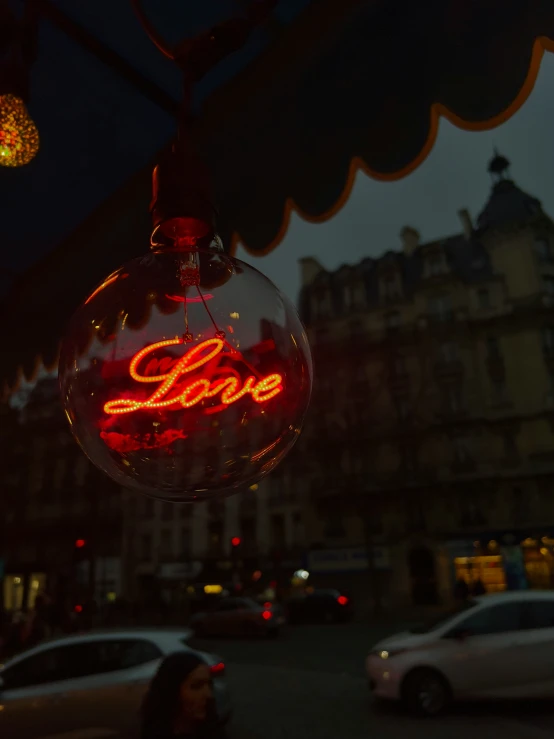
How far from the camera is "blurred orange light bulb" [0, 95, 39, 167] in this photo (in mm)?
1974

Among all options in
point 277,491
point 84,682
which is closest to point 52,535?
point 277,491

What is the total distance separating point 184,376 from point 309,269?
3281 cm

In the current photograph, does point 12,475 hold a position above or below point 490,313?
below

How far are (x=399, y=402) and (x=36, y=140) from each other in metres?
28.1

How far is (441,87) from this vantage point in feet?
6.87

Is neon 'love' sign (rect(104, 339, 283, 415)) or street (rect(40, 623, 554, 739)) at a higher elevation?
neon 'love' sign (rect(104, 339, 283, 415))

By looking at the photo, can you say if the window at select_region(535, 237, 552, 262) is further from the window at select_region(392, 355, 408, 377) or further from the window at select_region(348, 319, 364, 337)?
the window at select_region(348, 319, 364, 337)

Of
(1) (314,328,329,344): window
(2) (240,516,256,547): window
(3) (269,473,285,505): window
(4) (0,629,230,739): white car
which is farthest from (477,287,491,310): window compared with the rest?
(4) (0,629,230,739): white car

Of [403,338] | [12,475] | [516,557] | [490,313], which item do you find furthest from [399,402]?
[12,475]

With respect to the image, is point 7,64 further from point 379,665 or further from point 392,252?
point 392,252

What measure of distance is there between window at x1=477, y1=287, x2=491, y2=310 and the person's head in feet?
94.1

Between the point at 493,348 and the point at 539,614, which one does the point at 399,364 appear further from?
the point at 539,614

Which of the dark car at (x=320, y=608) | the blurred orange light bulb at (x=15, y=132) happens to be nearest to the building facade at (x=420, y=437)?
the dark car at (x=320, y=608)

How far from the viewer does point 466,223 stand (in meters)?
31.6
